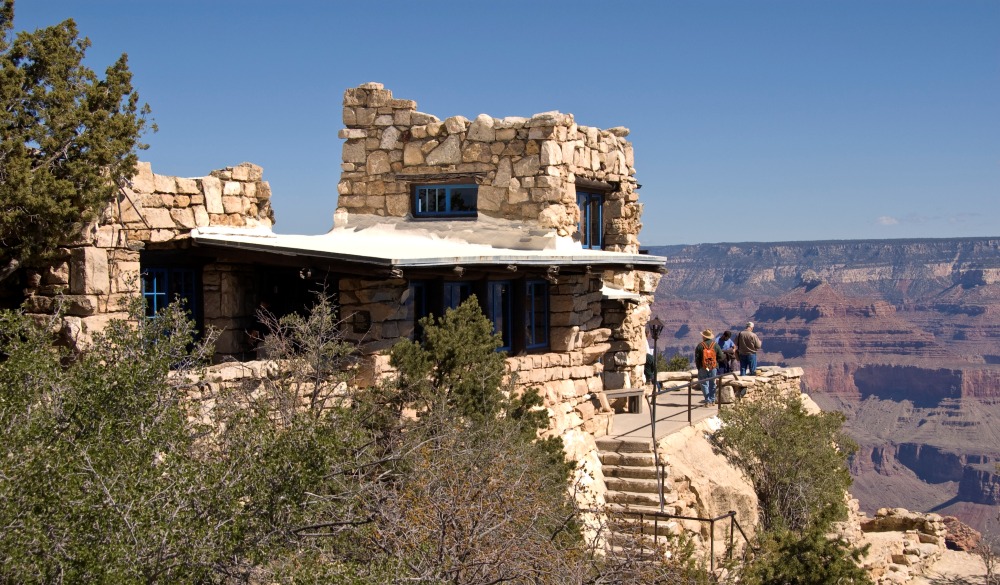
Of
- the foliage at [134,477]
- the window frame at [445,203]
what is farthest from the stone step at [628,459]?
the foliage at [134,477]

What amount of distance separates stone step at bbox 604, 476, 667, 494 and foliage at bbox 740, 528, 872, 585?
2390 millimetres

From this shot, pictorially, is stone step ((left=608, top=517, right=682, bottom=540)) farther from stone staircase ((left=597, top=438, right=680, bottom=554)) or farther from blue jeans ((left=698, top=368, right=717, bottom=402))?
blue jeans ((left=698, top=368, right=717, bottom=402))

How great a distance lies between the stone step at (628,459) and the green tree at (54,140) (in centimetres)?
A: 787

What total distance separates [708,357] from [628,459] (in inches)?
180

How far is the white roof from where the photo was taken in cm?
1279

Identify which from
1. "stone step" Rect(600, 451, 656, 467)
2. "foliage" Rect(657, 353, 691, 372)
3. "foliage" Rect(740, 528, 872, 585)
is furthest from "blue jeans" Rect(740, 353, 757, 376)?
"foliage" Rect(657, 353, 691, 372)

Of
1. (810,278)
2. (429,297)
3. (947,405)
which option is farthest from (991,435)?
(429,297)

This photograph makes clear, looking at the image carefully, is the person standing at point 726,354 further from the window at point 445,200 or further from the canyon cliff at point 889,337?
the canyon cliff at point 889,337

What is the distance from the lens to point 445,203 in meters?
17.2

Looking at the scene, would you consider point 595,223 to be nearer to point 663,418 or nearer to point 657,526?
point 663,418

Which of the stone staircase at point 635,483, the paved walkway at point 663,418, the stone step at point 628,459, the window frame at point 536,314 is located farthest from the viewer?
the paved walkway at point 663,418

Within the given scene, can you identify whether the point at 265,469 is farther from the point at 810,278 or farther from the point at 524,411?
the point at 810,278

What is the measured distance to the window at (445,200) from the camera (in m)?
17.0

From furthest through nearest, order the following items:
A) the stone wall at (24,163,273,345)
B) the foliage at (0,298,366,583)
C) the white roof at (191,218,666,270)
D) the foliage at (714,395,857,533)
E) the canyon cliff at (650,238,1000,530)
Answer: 1. the canyon cliff at (650,238,1000,530)
2. the foliage at (714,395,857,533)
3. the white roof at (191,218,666,270)
4. the stone wall at (24,163,273,345)
5. the foliage at (0,298,366,583)
